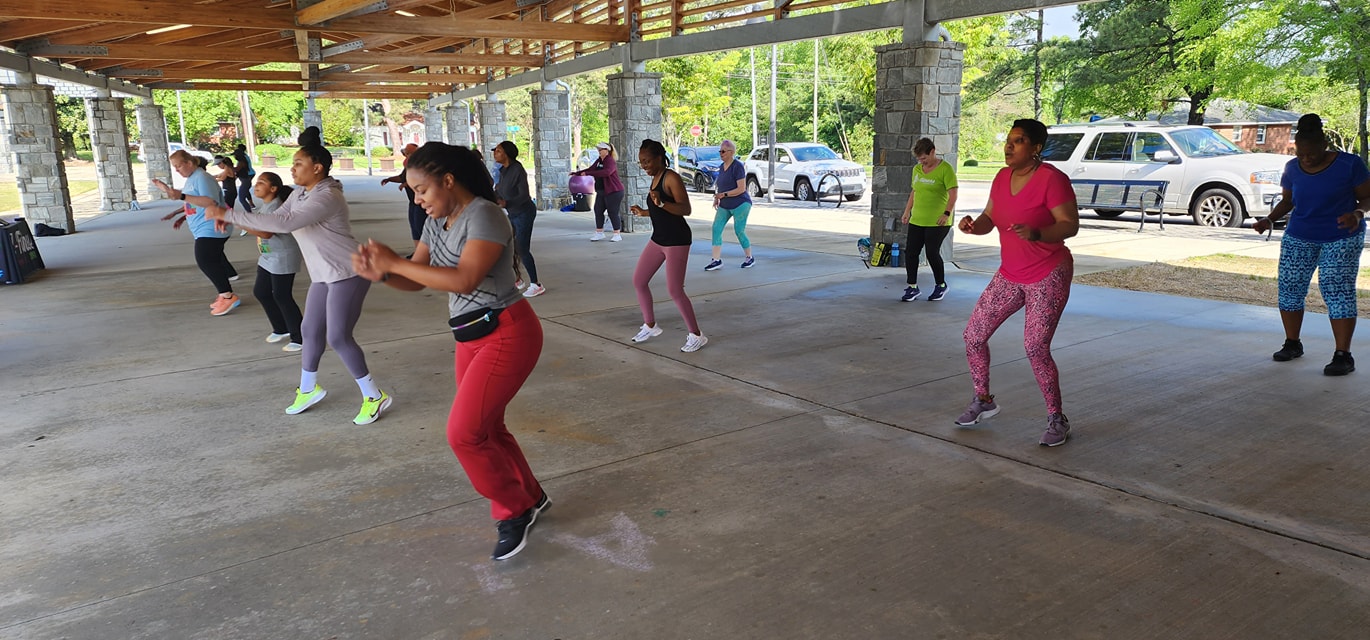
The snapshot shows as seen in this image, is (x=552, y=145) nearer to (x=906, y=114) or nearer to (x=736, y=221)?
(x=736, y=221)

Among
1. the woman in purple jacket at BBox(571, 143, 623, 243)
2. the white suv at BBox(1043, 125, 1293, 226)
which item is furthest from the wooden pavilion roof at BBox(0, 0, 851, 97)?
the white suv at BBox(1043, 125, 1293, 226)

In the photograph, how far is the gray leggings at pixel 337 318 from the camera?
5.19 m

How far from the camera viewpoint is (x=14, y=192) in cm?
2867

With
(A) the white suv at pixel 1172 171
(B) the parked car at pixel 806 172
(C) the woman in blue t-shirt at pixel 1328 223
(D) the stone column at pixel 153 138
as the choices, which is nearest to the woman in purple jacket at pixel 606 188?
(A) the white suv at pixel 1172 171

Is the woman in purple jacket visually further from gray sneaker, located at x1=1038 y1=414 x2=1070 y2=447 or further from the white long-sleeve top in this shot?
gray sneaker, located at x1=1038 y1=414 x2=1070 y2=447

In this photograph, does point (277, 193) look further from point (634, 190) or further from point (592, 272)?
point (634, 190)

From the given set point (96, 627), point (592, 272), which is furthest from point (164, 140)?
point (96, 627)

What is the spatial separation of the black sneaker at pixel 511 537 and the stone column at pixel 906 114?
7.79 m

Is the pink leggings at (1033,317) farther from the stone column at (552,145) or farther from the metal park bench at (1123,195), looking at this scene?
the stone column at (552,145)

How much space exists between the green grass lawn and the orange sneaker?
1387 centimetres

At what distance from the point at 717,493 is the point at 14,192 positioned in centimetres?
3316

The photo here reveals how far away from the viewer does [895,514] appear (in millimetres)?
3887

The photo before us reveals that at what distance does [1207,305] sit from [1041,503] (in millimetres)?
5519

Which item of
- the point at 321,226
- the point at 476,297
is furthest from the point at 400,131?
the point at 476,297
